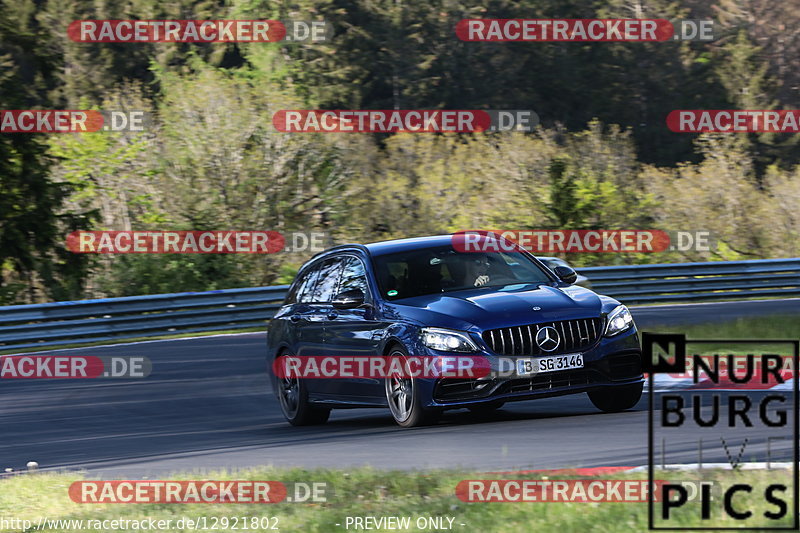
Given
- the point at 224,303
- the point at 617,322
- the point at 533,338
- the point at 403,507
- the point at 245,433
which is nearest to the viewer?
the point at 403,507

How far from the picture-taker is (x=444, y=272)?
39.6ft

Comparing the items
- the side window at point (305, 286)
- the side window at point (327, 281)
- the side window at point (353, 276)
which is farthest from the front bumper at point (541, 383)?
the side window at point (305, 286)

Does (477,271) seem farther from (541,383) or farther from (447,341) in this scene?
(541,383)

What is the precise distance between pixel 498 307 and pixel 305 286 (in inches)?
125

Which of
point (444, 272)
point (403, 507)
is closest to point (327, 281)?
point (444, 272)

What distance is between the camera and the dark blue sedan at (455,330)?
1088 cm

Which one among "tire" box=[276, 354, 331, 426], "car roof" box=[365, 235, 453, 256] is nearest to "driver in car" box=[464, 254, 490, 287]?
"car roof" box=[365, 235, 453, 256]

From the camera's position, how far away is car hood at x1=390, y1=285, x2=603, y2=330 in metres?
10.9

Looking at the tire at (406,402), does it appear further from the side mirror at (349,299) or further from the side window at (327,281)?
the side window at (327,281)

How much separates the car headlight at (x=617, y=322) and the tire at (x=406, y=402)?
1564 mm

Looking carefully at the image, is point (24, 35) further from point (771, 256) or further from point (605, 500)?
point (605, 500)

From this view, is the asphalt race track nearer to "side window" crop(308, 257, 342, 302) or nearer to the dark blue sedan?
the dark blue sedan

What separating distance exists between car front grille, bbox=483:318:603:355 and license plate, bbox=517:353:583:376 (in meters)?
0.05

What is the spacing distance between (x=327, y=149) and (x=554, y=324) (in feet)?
100
